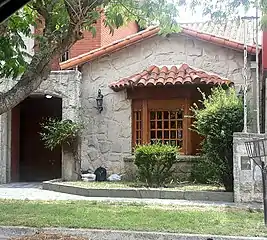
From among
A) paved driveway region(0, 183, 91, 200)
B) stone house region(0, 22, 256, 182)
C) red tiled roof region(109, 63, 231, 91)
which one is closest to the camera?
paved driveway region(0, 183, 91, 200)

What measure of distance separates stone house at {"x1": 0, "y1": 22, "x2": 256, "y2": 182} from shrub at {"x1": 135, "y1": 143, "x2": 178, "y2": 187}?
143 centimetres

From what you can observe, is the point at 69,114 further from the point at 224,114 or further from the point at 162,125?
the point at 224,114

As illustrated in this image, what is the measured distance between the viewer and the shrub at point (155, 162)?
43.5 feet

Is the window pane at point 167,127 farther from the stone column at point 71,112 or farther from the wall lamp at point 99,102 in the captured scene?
the stone column at point 71,112

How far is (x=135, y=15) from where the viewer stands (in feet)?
31.0

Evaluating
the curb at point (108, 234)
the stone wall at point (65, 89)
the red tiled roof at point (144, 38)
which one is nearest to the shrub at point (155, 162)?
the stone wall at point (65, 89)

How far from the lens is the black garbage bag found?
50.6 ft

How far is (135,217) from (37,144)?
12.3m

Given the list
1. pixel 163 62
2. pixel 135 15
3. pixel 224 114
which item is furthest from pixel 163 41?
pixel 135 15

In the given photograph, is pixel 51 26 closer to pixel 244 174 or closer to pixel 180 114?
pixel 244 174

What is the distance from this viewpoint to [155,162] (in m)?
13.3

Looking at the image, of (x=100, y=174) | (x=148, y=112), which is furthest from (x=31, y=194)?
(x=148, y=112)

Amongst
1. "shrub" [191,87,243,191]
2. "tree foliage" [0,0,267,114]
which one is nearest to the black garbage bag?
"shrub" [191,87,243,191]

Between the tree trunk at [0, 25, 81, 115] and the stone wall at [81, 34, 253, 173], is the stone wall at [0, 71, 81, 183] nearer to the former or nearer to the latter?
the stone wall at [81, 34, 253, 173]
